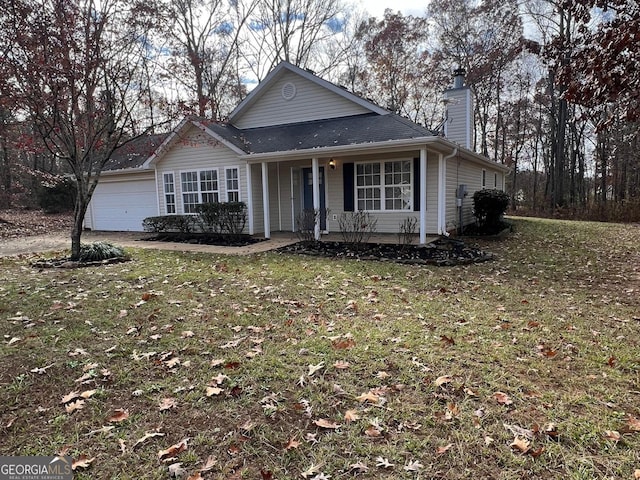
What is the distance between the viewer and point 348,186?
459 inches

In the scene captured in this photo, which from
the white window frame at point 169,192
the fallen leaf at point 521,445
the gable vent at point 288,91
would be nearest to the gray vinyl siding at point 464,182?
the gable vent at point 288,91

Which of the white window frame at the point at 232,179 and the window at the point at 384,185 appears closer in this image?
the window at the point at 384,185

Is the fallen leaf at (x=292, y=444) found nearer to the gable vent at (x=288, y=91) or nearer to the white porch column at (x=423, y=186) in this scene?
the white porch column at (x=423, y=186)

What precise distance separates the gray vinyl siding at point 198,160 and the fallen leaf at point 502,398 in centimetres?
1034

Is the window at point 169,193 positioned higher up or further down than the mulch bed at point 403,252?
higher up

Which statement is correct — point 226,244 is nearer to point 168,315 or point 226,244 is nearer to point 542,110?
point 168,315

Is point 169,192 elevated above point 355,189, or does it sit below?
above

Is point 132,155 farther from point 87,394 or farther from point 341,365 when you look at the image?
point 341,365

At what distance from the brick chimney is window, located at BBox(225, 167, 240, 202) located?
7828 millimetres

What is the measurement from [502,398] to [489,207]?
10.3 m

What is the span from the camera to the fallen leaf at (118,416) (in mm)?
2520

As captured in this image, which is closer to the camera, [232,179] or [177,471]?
[177,471]

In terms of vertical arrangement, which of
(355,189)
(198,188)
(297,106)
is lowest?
(355,189)

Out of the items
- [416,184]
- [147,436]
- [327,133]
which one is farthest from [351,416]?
[327,133]
